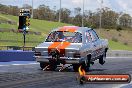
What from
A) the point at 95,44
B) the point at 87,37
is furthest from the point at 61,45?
the point at 95,44

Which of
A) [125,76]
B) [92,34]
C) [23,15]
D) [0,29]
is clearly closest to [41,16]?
[0,29]

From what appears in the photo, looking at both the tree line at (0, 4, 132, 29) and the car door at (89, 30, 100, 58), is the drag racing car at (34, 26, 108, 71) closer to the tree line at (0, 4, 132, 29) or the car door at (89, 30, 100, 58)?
the car door at (89, 30, 100, 58)

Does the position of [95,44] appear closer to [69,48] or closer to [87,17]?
[69,48]

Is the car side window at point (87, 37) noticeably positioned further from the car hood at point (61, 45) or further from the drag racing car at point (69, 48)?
the car hood at point (61, 45)

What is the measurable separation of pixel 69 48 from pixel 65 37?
3.19 feet

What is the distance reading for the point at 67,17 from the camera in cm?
13288

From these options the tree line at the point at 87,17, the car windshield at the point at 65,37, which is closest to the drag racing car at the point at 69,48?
the car windshield at the point at 65,37

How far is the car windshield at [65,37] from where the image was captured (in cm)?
1601

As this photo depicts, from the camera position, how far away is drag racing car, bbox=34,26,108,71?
1537cm

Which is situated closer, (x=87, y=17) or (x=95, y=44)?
(x=95, y=44)

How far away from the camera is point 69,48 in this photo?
15336 millimetres

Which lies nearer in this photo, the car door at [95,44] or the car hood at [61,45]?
the car hood at [61,45]

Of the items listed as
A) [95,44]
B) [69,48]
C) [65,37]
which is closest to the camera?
[69,48]

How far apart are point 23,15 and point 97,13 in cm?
11037
